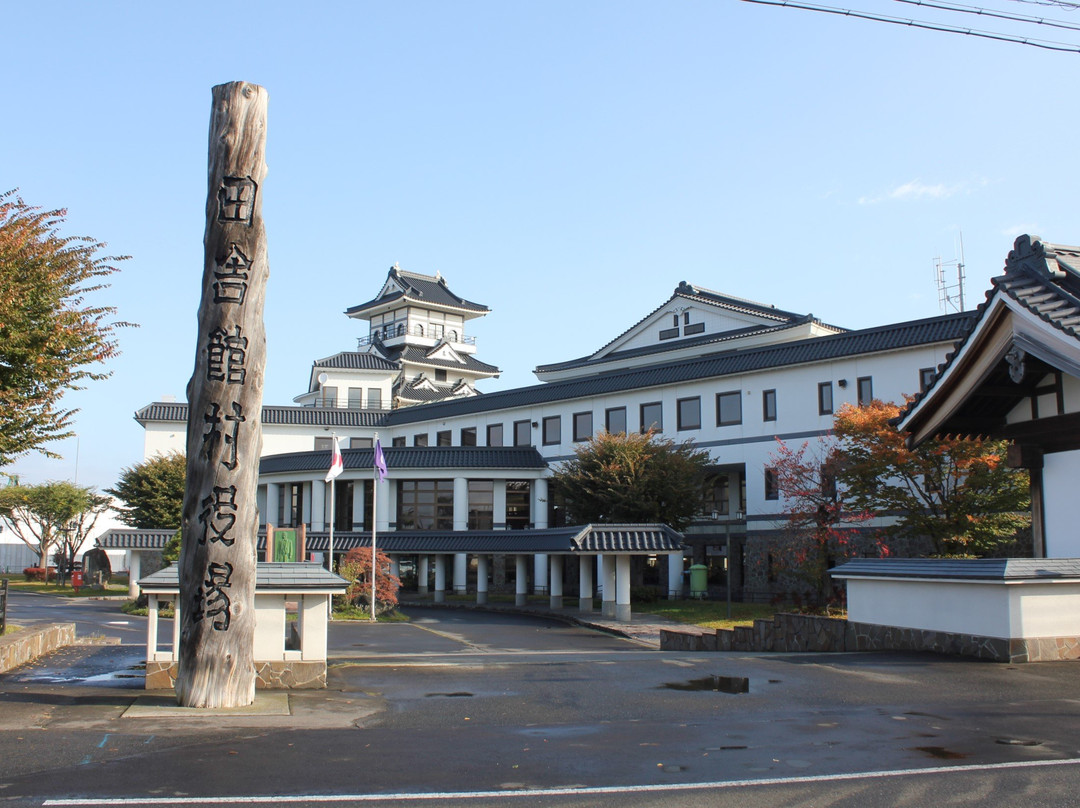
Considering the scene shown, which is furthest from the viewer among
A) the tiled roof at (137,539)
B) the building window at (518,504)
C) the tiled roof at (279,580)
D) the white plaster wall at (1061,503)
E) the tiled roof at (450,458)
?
the building window at (518,504)

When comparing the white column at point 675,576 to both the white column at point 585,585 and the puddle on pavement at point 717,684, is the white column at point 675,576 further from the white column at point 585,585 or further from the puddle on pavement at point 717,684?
the puddle on pavement at point 717,684

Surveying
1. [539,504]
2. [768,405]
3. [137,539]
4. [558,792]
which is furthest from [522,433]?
[558,792]

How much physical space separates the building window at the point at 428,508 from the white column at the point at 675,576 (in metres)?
10.1

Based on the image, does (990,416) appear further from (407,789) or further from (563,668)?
(407,789)

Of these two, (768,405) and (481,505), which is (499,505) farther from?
(768,405)

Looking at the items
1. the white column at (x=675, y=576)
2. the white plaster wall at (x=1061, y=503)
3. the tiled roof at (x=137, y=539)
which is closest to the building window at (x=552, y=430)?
the white column at (x=675, y=576)

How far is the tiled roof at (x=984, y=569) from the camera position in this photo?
12.1 m

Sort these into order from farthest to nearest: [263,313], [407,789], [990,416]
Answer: [990,416], [263,313], [407,789]

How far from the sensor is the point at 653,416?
4172 centimetres

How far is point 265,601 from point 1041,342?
9946 millimetres

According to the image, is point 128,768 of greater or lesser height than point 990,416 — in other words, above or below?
below

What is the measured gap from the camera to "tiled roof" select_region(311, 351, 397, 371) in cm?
6781

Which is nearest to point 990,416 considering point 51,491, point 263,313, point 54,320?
point 263,313

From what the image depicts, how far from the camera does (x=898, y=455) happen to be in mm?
24781
